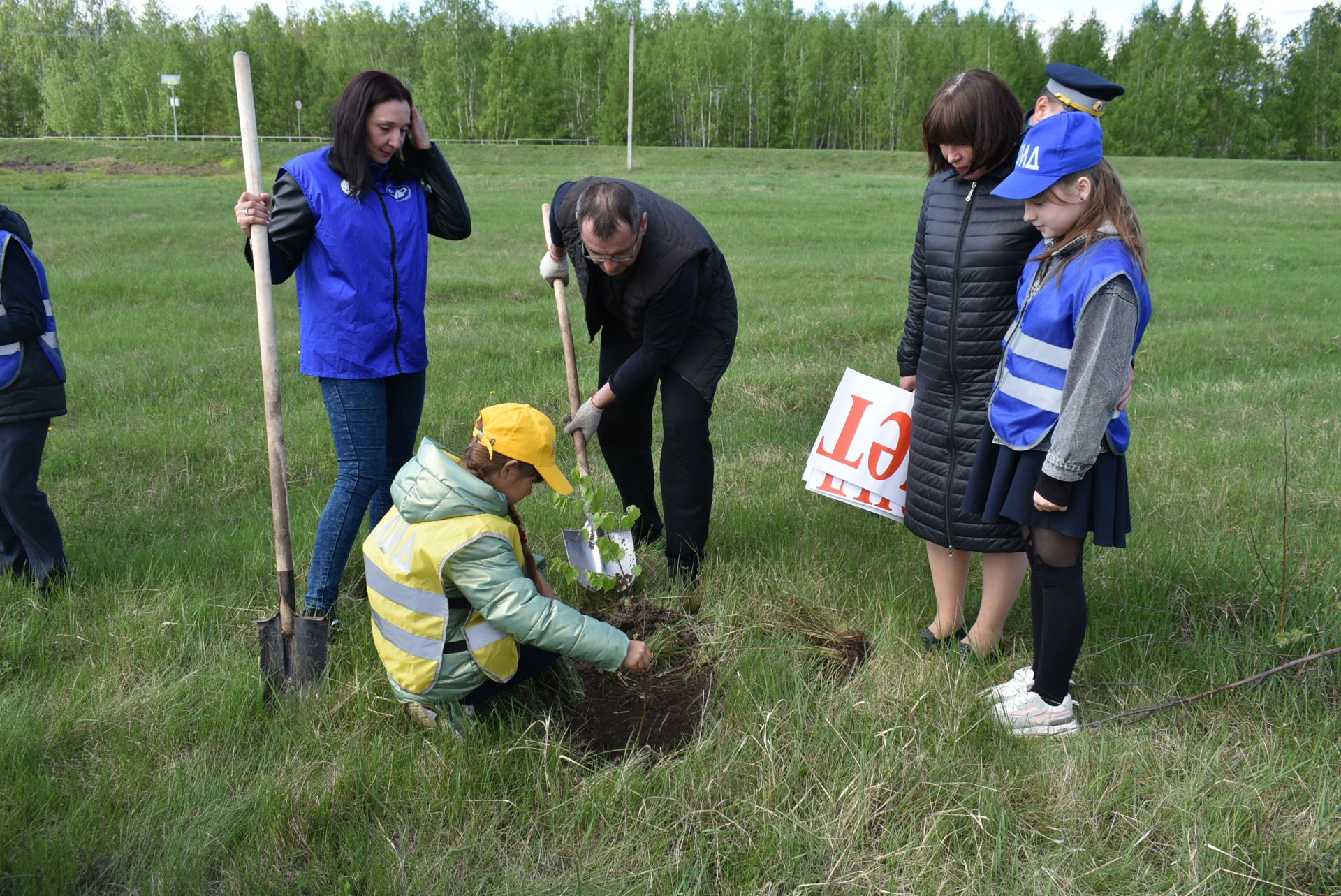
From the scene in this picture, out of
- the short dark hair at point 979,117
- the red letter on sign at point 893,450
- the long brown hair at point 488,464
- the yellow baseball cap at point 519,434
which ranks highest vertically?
the short dark hair at point 979,117

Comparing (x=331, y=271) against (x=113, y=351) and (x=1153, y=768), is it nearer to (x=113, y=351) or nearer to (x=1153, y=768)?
(x=1153, y=768)

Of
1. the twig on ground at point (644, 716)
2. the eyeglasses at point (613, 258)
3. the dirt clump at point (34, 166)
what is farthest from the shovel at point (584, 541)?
the dirt clump at point (34, 166)

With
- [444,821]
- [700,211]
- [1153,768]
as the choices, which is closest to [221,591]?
[444,821]

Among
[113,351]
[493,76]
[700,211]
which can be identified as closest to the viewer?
[113,351]

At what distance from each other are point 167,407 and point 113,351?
228cm

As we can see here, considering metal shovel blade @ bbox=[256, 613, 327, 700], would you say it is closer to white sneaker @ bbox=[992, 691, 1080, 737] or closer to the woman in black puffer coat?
the woman in black puffer coat

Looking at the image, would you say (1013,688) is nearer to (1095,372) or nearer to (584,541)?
(1095,372)

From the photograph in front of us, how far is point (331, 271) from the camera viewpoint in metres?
3.57

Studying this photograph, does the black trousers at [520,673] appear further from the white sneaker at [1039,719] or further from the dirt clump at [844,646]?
the white sneaker at [1039,719]

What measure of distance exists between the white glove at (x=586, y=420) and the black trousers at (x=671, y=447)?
0.50ft

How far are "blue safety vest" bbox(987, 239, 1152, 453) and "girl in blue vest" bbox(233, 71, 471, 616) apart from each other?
2.10 m

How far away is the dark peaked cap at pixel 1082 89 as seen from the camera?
3.52m

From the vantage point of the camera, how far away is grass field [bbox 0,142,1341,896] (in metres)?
2.51

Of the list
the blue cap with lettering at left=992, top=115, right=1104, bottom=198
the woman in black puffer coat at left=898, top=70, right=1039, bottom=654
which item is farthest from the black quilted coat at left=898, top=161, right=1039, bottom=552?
the blue cap with lettering at left=992, top=115, right=1104, bottom=198
